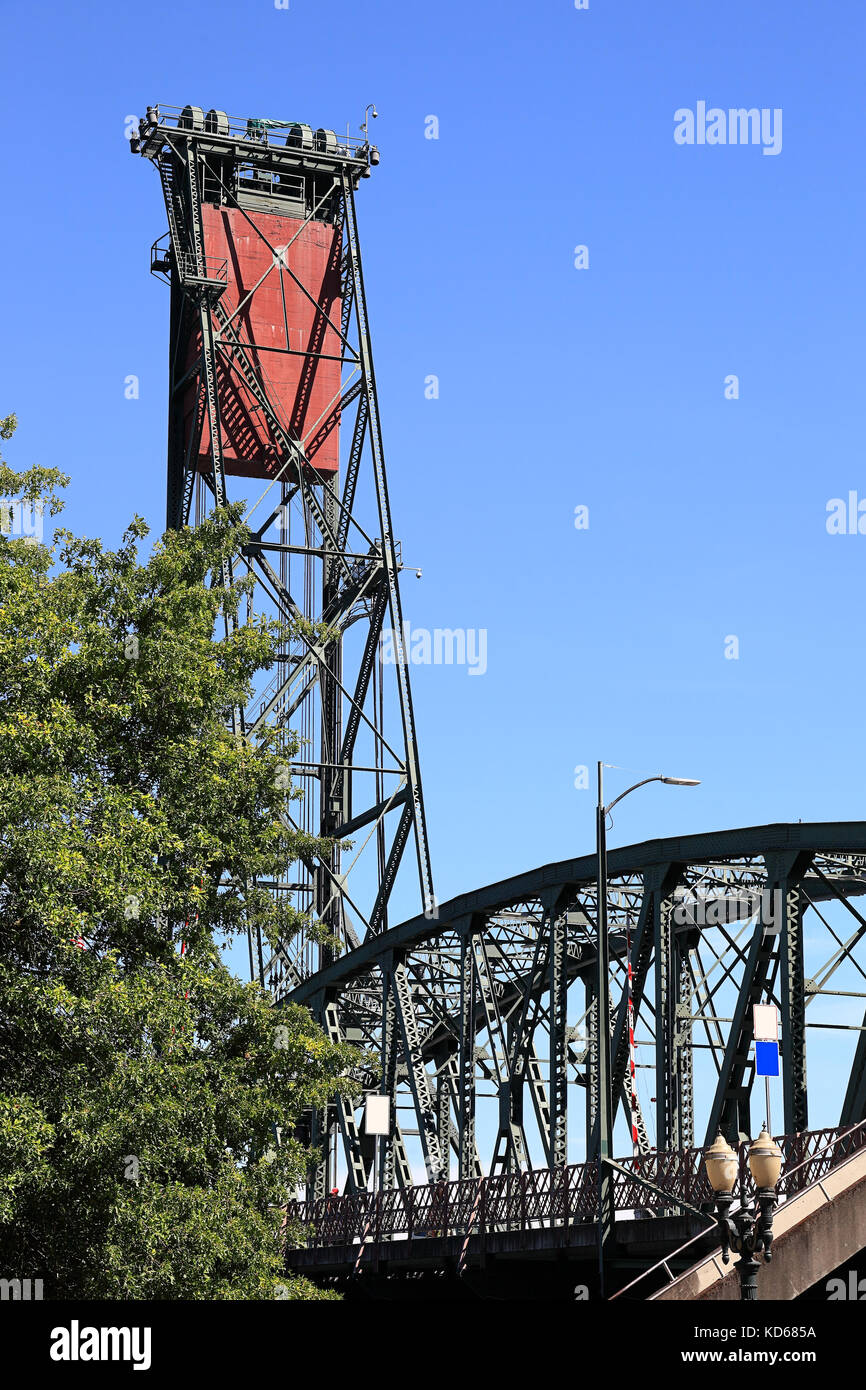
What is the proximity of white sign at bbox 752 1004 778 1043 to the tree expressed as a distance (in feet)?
26.7

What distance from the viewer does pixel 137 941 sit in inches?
1056

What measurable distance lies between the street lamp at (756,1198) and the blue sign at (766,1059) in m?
9.29

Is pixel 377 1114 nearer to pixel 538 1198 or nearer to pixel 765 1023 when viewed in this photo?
pixel 538 1198

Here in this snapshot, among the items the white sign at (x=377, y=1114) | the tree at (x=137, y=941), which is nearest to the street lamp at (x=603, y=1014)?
the tree at (x=137, y=941)

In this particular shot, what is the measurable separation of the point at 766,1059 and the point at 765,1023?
172cm

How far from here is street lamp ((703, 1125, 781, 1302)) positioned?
2395cm

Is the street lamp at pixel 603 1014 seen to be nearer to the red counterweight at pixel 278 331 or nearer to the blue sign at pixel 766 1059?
the blue sign at pixel 766 1059

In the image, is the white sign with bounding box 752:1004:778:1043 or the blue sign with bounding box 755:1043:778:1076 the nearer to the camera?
the white sign with bounding box 752:1004:778:1043

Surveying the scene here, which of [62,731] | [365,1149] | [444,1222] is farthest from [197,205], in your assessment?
[62,731]

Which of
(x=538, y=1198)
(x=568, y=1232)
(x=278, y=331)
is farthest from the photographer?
(x=278, y=331)

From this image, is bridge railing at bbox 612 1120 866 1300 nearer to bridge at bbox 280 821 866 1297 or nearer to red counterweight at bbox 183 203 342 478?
bridge at bbox 280 821 866 1297

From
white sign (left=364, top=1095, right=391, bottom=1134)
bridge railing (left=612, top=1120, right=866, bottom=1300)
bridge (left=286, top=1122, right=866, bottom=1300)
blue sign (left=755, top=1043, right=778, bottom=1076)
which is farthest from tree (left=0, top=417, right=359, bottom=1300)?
white sign (left=364, top=1095, right=391, bottom=1134)

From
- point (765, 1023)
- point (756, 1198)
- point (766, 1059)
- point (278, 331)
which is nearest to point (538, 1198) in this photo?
point (766, 1059)

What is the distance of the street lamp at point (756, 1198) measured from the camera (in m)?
24.0
